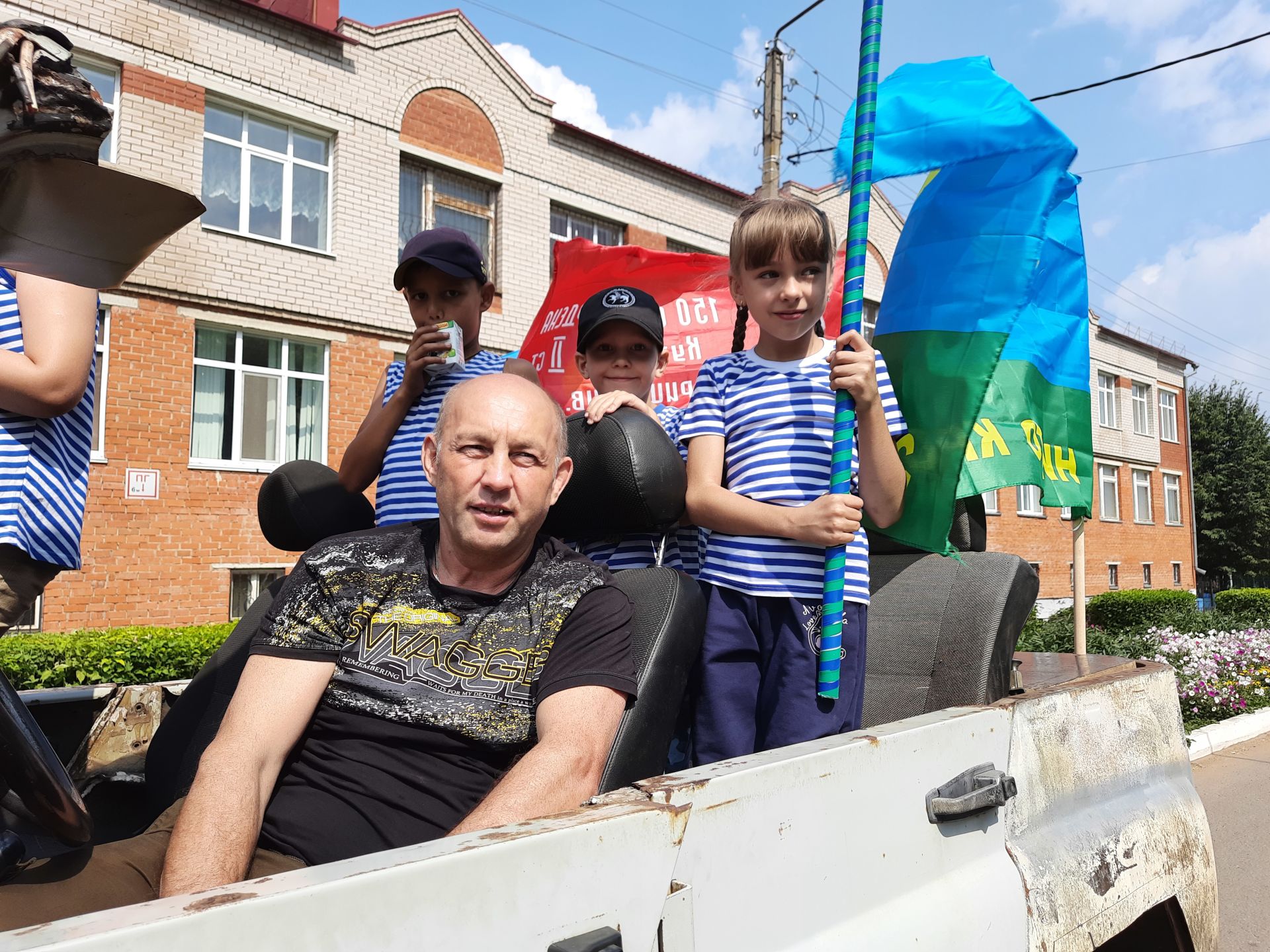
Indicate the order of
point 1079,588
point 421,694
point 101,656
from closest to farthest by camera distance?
point 421,694 → point 1079,588 → point 101,656

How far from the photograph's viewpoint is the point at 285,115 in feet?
40.4

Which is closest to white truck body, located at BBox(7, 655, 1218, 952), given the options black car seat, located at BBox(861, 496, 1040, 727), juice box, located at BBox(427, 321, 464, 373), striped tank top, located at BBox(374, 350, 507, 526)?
black car seat, located at BBox(861, 496, 1040, 727)

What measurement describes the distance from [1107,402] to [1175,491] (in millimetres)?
5802

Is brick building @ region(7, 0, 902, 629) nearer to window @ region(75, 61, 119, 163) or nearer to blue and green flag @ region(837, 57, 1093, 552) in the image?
window @ region(75, 61, 119, 163)

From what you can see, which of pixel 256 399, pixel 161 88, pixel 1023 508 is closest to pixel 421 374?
pixel 256 399

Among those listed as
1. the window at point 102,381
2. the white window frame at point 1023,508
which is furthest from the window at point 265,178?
the white window frame at point 1023,508

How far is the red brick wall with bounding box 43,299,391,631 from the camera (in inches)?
408

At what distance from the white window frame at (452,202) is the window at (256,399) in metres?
2.52

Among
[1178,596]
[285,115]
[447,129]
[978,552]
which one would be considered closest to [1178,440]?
[1178,596]

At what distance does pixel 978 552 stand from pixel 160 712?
234cm

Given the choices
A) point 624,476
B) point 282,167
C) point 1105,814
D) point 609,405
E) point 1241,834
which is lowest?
point 1241,834

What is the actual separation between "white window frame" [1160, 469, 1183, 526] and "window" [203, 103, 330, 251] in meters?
28.2

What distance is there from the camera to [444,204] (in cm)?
1409

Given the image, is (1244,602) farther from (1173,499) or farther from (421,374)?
(421,374)
